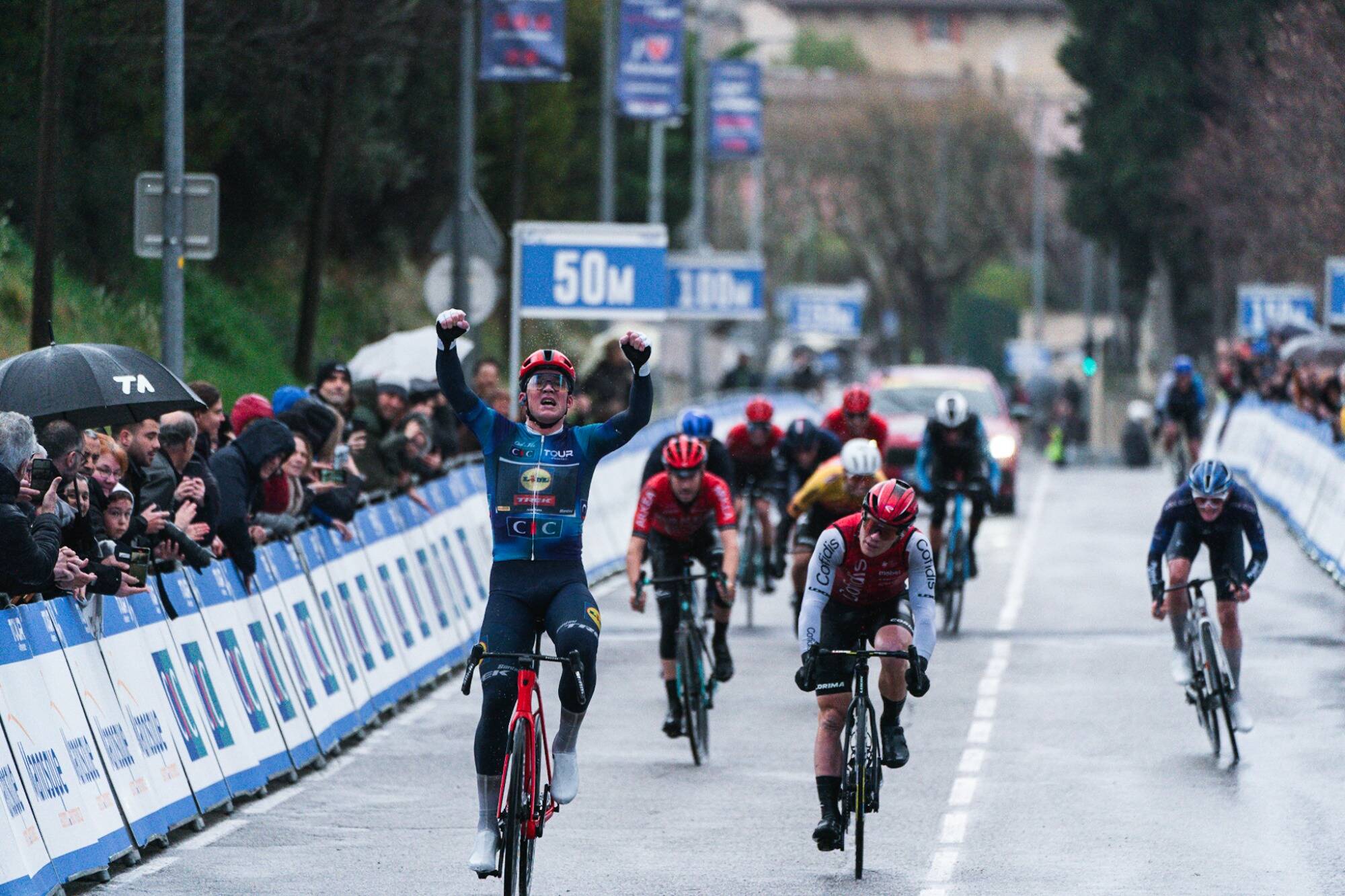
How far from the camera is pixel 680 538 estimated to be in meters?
15.1

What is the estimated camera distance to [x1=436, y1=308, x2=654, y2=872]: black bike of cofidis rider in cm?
1003

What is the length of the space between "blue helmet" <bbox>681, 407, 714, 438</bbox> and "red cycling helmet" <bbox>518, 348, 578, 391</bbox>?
6280mm

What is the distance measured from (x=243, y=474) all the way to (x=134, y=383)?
1.10 m

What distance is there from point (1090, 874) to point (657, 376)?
1706 inches

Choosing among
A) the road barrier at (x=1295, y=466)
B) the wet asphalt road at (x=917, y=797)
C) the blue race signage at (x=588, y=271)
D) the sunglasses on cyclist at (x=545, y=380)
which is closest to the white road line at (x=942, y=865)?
the wet asphalt road at (x=917, y=797)

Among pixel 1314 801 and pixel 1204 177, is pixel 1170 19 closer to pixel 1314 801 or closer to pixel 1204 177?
pixel 1204 177

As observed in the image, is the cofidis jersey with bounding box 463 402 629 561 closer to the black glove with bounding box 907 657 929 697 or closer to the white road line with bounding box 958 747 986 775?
the black glove with bounding box 907 657 929 697

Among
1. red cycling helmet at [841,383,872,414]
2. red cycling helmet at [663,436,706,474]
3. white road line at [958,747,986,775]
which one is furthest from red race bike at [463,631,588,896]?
red cycling helmet at [841,383,872,414]

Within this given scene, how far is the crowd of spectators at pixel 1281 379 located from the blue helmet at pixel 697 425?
1064 centimetres

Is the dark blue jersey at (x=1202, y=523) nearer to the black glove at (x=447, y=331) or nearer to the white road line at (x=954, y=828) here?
the white road line at (x=954, y=828)

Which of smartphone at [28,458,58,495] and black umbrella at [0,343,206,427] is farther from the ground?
black umbrella at [0,343,206,427]

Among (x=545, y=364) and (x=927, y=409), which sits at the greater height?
(x=545, y=364)

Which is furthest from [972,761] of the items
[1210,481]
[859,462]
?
[859,462]

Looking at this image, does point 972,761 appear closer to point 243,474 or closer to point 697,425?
point 697,425
